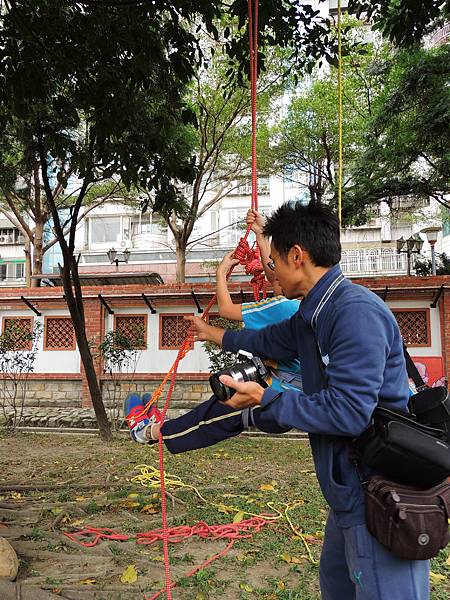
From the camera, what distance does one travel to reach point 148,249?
87.6 ft

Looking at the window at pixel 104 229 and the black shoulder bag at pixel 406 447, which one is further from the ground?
the window at pixel 104 229

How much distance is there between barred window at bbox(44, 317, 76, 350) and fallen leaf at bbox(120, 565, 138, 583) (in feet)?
30.5

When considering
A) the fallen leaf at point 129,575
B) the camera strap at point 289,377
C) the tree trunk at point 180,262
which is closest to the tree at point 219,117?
the tree trunk at point 180,262

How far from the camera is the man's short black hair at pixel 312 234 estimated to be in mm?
1629

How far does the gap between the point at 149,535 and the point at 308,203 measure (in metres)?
3.26

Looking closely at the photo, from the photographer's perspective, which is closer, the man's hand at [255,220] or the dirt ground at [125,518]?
the man's hand at [255,220]

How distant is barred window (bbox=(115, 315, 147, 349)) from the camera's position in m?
11.9

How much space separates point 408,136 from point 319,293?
10.0 meters

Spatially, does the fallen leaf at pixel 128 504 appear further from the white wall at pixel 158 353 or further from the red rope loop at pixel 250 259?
the white wall at pixel 158 353

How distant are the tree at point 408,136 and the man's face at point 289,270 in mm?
9104

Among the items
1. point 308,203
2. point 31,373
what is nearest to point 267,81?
point 31,373

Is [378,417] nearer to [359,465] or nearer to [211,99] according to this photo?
[359,465]

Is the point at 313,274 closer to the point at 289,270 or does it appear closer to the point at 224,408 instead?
the point at 289,270

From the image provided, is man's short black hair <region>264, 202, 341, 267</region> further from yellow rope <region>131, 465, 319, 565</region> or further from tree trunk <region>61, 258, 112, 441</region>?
tree trunk <region>61, 258, 112, 441</region>
